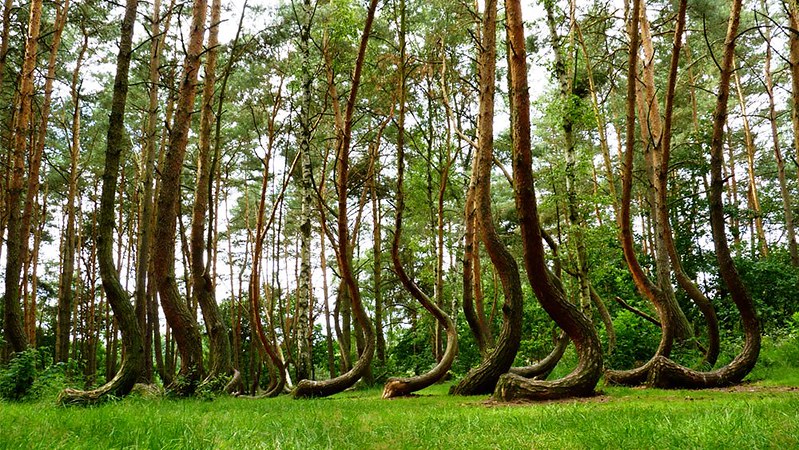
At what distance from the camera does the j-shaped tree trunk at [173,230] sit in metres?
8.35

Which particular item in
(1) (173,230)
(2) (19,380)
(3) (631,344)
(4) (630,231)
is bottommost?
(3) (631,344)

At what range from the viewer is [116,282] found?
721cm

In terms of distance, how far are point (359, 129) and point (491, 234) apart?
12718 mm

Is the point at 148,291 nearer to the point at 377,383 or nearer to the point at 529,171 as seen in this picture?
the point at 377,383

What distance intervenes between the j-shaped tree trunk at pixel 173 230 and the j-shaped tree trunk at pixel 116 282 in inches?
36.9

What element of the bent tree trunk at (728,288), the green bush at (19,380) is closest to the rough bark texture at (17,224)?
the green bush at (19,380)

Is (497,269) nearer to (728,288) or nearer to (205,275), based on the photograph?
(728,288)

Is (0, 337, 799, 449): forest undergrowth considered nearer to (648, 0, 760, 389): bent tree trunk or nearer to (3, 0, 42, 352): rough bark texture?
(648, 0, 760, 389): bent tree trunk

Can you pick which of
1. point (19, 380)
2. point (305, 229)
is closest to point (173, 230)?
point (19, 380)

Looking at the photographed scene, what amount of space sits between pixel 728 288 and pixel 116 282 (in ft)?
30.6

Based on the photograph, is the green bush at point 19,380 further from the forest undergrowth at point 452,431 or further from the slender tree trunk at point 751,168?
the slender tree trunk at point 751,168

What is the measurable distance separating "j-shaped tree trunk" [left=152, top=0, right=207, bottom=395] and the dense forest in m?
0.04

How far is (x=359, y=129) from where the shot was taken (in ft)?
66.1

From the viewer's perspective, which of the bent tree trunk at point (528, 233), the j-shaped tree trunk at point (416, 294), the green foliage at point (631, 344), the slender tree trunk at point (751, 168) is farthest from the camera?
the slender tree trunk at point (751, 168)
